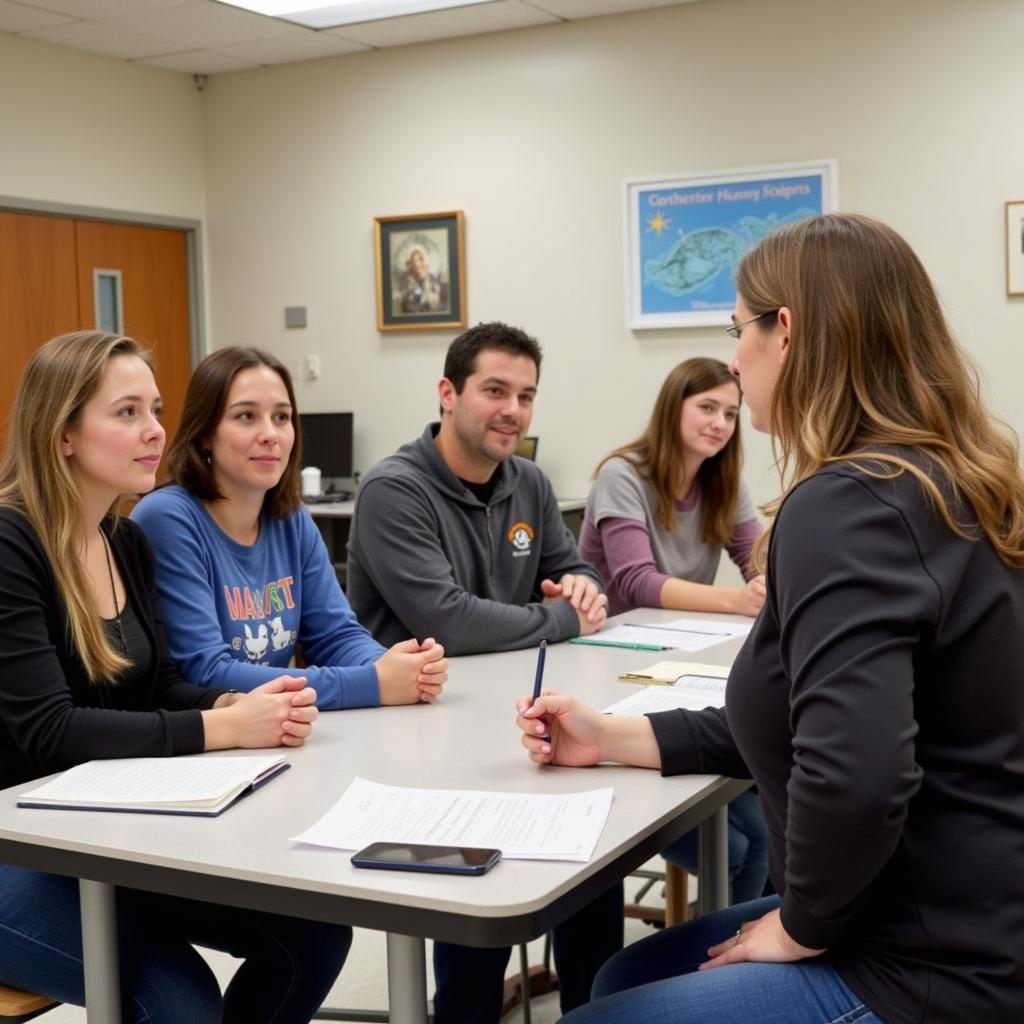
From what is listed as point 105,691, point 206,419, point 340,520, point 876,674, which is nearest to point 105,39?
point 340,520

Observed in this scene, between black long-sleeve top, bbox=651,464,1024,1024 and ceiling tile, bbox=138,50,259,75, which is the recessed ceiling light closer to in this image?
ceiling tile, bbox=138,50,259,75

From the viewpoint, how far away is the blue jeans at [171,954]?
1582mm

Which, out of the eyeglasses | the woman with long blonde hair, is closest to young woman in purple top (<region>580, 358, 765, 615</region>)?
the woman with long blonde hair

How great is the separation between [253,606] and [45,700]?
1.82 feet

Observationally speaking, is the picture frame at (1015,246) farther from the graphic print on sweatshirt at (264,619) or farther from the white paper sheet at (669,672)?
the graphic print on sweatshirt at (264,619)

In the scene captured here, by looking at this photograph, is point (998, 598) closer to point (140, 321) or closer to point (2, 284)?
point (2, 284)

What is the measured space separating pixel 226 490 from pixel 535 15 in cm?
357

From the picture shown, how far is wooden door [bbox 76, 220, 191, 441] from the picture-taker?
5688 mm

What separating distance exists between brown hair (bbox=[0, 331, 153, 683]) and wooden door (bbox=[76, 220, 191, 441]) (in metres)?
3.97

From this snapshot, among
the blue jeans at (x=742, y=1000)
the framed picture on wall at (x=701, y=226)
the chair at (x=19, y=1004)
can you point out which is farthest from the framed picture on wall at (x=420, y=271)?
the blue jeans at (x=742, y=1000)

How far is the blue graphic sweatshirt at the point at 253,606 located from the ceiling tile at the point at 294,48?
12.2ft

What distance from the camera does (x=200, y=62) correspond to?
585 cm

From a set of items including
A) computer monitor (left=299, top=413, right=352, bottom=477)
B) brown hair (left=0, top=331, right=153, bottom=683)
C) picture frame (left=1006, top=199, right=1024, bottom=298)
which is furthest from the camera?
computer monitor (left=299, top=413, right=352, bottom=477)

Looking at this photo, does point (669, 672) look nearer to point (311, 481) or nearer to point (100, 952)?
point (100, 952)
